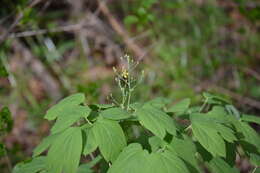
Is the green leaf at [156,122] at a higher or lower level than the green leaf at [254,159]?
higher

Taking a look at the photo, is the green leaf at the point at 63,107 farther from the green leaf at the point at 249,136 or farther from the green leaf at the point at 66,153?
the green leaf at the point at 249,136

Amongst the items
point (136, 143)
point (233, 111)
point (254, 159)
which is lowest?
point (254, 159)

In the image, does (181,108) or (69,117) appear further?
(181,108)

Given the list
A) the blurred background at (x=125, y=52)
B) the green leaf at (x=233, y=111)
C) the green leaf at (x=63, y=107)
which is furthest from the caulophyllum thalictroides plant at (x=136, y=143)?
the blurred background at (x=125, y=52)

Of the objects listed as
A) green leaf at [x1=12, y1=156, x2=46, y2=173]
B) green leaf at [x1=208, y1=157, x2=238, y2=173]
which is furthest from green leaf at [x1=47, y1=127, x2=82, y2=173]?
green leaf at [x1=208, y1=157, x2=238, y2=173]

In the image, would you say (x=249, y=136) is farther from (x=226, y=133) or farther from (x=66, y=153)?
(x=66, y=153)

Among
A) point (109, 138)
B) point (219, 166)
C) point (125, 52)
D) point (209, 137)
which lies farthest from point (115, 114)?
point (125, 52)
